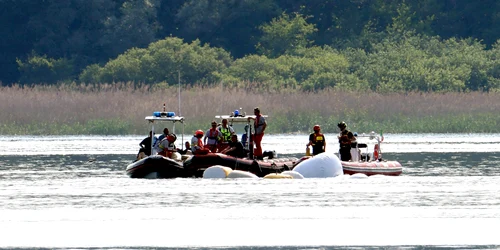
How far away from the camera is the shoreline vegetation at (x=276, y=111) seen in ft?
226

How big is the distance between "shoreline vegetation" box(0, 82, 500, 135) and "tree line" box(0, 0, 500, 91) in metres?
12.3

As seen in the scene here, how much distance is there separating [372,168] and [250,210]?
435 inches

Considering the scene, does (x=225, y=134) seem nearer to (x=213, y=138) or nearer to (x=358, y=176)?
(x=213, y=138)

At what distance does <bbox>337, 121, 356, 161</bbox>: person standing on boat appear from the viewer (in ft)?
130

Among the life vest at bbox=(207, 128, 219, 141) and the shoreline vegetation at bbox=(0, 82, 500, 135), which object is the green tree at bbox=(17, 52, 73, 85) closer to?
the shoreline vegetation at bbox=(0, 82, 500, 135)

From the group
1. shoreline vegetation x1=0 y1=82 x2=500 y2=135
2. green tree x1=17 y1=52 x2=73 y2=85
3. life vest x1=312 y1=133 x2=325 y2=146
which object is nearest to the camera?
life vest x1=312 y1=133 x2=325 y2=146

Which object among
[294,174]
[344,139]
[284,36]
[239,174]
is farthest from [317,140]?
[284,36]

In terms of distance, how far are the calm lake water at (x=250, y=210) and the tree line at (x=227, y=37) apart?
121 feet

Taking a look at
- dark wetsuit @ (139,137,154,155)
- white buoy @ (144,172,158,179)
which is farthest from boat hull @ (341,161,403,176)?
dark wetsuit @ (139,137,154,155)

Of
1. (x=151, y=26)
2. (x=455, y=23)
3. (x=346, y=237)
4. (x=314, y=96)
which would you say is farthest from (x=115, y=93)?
(x=346, y=237)

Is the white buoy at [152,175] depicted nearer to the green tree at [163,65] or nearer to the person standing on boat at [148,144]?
the person standing on boat at [148,144]

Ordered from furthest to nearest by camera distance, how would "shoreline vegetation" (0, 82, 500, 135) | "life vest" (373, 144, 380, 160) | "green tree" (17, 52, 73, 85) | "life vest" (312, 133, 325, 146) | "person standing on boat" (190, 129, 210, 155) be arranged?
1. "green tree" (17, 52, 73, 85)
2. "shoreline vegetation" (0, 82, 500, 135)
3. "life vest" (373, 144, 380, 160)
4. "life vest" (312, 133, 325, 146)
5. "person standing on boat" (190, 129, 210, 155)

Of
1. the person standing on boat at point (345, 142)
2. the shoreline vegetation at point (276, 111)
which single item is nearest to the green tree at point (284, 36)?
the shoreline vegetation at point (276, 111)

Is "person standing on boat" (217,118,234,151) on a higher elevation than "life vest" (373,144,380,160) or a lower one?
higher
